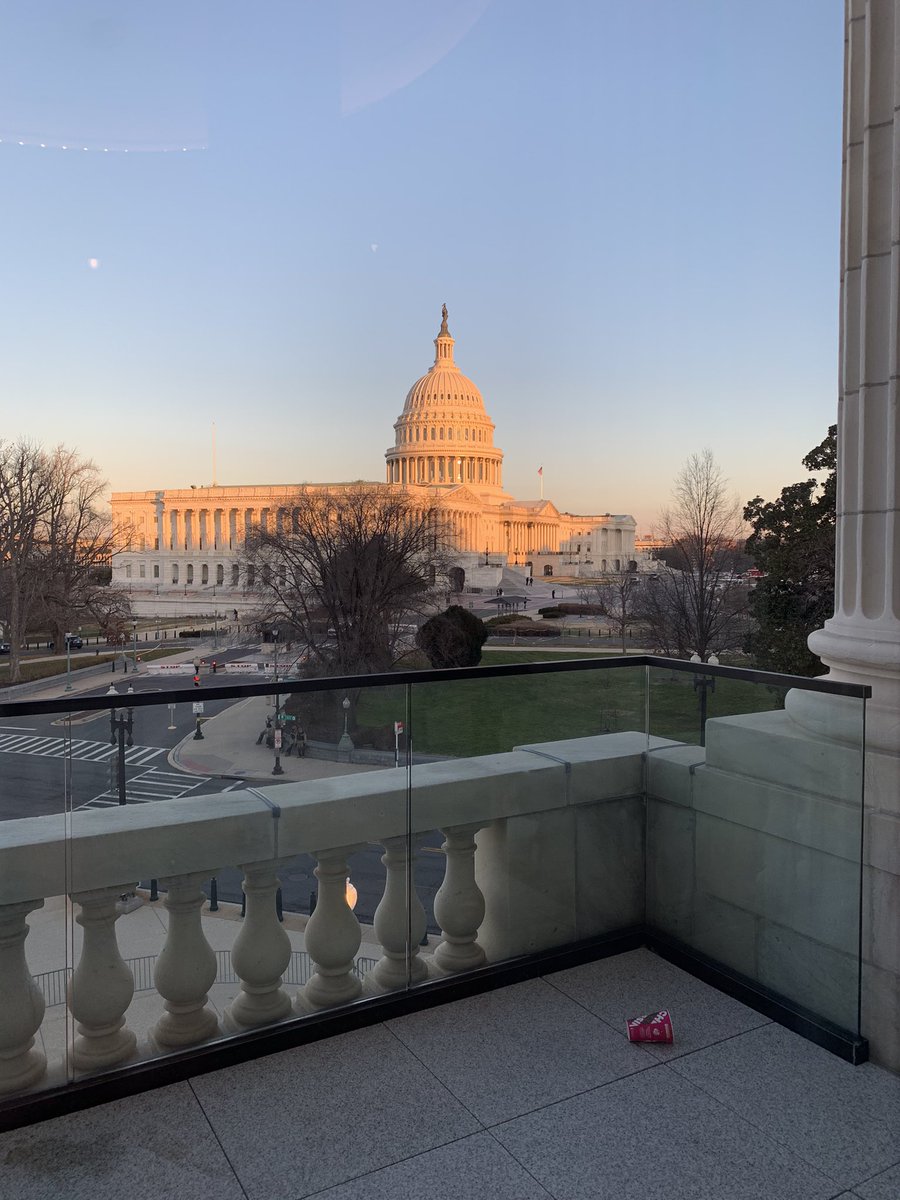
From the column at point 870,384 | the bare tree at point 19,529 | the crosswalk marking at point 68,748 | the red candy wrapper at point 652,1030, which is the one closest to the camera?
the crosswalk marking at point 68,748

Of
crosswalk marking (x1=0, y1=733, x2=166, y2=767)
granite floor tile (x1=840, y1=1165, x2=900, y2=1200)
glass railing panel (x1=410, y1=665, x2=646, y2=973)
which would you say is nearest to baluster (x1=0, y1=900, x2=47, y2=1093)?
crosswalk marking (x1=0, y1=733, x2=166, y2=767)

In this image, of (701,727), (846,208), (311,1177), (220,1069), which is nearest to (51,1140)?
(220,1069)

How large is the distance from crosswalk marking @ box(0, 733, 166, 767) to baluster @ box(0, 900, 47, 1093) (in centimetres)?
44

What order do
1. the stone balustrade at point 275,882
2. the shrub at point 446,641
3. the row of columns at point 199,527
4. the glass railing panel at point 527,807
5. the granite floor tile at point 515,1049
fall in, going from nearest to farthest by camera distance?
1. the stone balustrade at point 275,882
2. the granite floor tile at point 515,1049
3. the glass railing panel at point 527,807
4. the shrub at point 446,641
5. the row of columns at point 199,527

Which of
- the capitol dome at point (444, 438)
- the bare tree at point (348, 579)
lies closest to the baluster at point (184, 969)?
the bare tree at point (348, 579)

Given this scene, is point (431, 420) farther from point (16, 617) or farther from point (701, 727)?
point (701, 727)

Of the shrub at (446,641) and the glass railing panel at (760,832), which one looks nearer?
the glass railing panel at (760,832)

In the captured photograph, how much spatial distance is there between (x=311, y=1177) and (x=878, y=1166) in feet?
5.12

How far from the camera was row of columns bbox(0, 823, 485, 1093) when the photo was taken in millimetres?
2531

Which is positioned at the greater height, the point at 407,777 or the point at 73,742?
the point at 73,742

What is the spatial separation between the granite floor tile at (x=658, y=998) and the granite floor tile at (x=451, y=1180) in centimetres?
79

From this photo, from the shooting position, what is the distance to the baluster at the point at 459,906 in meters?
3.33

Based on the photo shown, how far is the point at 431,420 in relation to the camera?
106 m

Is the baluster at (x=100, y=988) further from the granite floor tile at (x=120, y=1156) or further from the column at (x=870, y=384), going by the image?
the column at (x=870, y=384)
